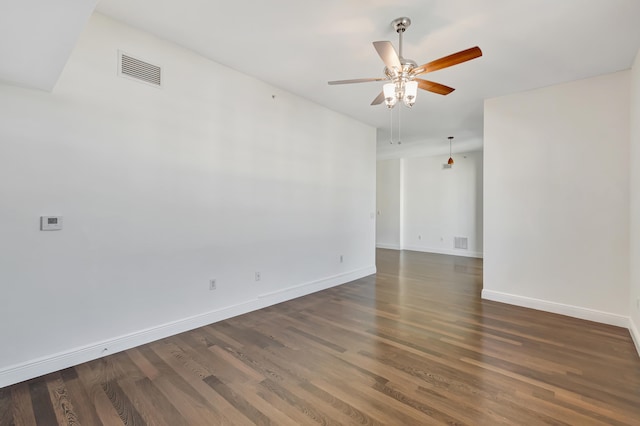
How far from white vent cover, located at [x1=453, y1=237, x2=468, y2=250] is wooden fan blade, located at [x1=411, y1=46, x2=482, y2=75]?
650 cm

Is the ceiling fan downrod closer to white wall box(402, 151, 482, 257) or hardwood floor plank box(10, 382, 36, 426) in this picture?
hardwood floor plank box(10, 382, 36, 426)

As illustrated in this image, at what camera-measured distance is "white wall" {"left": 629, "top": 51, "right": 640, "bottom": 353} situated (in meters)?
2.77

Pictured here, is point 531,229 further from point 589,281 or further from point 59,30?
point 59,30

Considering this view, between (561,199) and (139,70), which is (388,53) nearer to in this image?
(139,70)

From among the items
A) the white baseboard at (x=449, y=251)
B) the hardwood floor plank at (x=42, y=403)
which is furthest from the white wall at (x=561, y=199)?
the hardwood floor plank at (x=42, y=403)

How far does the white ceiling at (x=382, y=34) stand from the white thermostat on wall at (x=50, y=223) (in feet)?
3.53

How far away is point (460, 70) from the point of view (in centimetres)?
323

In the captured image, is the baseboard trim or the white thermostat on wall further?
the baseboard trim

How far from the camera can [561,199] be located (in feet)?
A: 11.7

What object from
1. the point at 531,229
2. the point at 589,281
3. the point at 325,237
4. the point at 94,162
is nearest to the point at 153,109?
the point at 94,162

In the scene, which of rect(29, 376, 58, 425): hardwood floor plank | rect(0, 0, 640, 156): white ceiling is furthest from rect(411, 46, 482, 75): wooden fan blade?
rect(29, 376, 58, 425): hardwood floor plank

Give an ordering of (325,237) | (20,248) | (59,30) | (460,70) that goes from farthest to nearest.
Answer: (325,237) < (460,70) < (20,248) < (59,30)

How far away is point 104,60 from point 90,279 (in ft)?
6.06

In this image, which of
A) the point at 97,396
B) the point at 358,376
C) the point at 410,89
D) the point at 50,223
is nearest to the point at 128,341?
the point at 97,396
